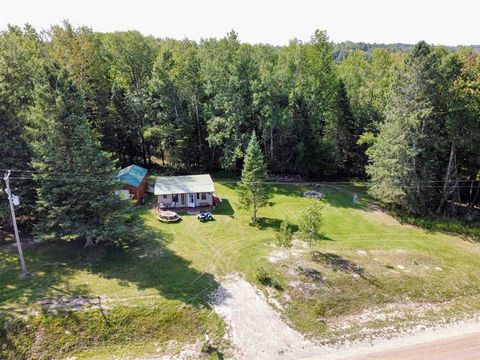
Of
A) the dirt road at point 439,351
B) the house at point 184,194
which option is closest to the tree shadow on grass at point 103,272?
the house at point 184,194

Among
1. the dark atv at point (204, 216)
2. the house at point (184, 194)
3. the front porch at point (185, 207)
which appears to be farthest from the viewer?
the house at point (184, 194)

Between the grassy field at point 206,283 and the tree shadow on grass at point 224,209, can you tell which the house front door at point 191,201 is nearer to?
the tree shadow on grass at point 224,209

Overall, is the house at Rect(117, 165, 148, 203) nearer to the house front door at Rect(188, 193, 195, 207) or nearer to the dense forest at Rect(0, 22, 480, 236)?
the dense forest at Rect(0, 22, 480, 236)

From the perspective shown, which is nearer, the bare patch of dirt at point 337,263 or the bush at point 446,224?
the bare patch of dirt at point 337,263

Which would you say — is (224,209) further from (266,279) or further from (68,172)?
(68,172)

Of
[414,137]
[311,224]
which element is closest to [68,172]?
[311,224]

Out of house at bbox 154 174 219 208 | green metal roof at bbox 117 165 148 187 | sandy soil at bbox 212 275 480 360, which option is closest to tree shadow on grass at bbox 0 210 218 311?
sandy soil at bbox 212 275 480 360

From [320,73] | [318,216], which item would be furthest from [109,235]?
[320,73]
